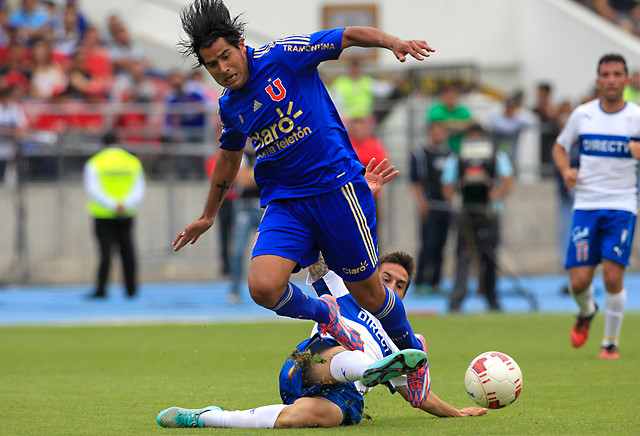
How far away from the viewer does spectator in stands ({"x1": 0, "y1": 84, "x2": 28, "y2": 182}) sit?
17.9m

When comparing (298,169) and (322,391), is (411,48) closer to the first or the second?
(298,169)

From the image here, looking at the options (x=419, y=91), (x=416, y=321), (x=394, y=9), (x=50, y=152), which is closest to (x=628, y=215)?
(x=416, y=321)

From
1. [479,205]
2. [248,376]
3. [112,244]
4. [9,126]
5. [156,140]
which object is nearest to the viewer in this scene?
[248,376]

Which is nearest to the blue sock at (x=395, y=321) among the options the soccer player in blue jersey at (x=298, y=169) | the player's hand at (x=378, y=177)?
the soccer player in blue jersey at (x=298, y=169)

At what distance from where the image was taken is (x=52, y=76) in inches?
802

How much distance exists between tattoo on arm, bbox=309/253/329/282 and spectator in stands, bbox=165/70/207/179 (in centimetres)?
1228

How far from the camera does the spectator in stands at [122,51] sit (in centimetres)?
2174

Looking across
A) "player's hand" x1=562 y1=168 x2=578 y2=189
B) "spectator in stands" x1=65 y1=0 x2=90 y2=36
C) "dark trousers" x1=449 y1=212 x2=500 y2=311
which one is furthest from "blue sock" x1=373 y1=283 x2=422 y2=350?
"spectator in stands" x1=65 y1=0 x2=90 y2=36

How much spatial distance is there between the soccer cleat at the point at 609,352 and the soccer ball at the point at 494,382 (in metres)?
3.58

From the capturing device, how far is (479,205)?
46.0 ft

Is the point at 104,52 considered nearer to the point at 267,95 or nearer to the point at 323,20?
the point at 323,20

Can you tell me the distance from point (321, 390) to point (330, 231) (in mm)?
940

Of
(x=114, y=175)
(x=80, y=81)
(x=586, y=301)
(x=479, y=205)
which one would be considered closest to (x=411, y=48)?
(x=586, y=301)

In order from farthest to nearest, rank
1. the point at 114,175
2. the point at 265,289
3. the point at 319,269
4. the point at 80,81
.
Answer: the point at 80,81 < the point at 114,175 < the point at 319,269 < the point at 265,289
